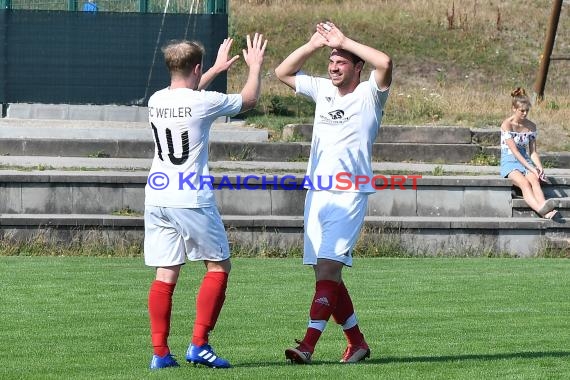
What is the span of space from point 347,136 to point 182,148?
3.60ft

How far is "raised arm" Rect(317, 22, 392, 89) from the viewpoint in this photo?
7840 mm

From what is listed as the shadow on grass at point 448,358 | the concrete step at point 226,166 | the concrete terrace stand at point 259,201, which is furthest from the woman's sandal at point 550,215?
the shadow on grass at point 448,358

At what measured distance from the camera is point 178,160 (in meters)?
7.56

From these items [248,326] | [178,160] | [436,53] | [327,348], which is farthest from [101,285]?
[436,53]

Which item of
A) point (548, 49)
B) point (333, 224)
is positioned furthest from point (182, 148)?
point (548, 49)

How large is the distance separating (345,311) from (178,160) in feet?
5.03

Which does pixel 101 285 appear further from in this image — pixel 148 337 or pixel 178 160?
pixel 178 160

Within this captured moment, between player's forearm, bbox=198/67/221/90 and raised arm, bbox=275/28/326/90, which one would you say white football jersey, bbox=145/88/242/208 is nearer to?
player's forearm, bbox=198/67/221/90

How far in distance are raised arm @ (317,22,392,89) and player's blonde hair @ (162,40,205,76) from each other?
895 mm

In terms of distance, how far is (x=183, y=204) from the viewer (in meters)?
7.53

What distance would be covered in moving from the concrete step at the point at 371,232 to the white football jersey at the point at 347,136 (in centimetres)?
753

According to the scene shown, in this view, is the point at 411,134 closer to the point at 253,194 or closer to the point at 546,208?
the point at 546,208

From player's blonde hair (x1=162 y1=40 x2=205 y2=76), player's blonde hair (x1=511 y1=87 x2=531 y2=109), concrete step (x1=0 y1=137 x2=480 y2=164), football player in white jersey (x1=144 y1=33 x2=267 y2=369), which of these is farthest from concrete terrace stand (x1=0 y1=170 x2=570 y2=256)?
player's blonde hair (x1=162 y1=40 x2=205 y2=76)

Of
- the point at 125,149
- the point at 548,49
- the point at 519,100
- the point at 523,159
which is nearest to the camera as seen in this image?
the point at 523,159
